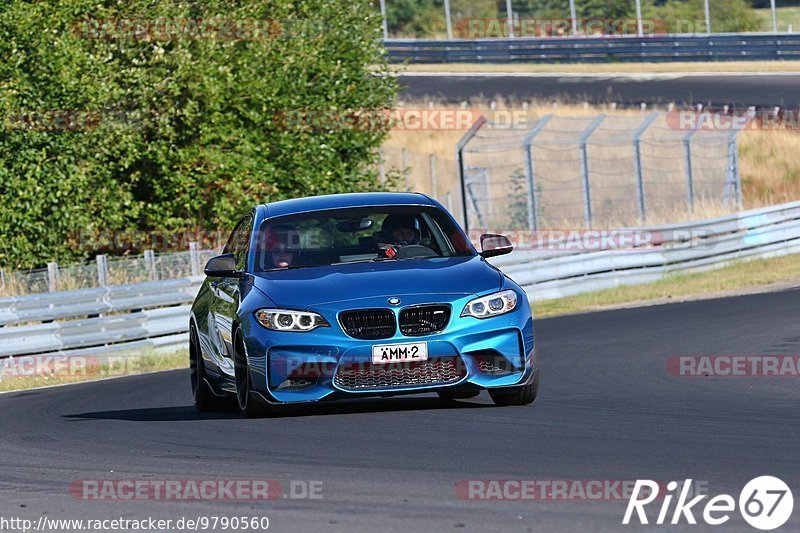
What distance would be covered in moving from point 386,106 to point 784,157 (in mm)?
12959

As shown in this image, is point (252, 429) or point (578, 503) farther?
point (252, 429)

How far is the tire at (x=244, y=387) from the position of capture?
33.3 ft

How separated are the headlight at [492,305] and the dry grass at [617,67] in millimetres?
40568

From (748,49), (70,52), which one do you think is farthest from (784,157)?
(70,52)

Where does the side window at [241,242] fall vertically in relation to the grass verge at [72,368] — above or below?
above

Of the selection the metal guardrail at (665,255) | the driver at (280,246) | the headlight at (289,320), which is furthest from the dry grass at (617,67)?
the headlight at (289,320)

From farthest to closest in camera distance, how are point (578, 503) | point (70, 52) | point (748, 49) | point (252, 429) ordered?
1. point (748, 49)
2. point (70, 52)
3. point (252, 429)
4. point (578, 503)

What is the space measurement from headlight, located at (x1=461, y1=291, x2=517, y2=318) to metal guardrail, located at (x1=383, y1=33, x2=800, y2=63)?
42.3 metres

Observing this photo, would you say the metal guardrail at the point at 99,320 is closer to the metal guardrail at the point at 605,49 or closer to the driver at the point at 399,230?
the driver at the point at 399,230

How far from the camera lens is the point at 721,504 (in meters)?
6.32

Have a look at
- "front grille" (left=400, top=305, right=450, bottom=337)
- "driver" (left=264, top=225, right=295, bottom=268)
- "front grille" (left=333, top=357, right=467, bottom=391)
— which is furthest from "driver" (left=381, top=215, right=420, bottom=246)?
"front grille" (left=333, top=357, right=467, bottom=391)

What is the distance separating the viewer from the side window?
37.3 ft

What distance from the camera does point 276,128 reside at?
28.9m

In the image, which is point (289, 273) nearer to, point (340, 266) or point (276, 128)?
point (340, 266)
